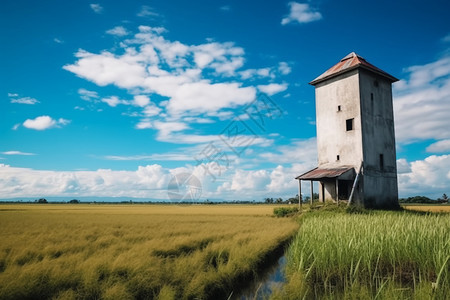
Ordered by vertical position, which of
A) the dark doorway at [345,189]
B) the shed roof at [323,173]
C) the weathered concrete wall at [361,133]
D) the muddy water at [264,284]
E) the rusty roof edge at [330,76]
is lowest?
the muddy water at [264,284]

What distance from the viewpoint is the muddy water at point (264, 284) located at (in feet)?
17.2

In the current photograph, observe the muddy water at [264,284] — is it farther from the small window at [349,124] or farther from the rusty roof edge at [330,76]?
the rusty roof edge at [330,76]

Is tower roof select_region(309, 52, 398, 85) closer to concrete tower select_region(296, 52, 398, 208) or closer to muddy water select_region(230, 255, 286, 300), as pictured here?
concrete tower select_region(296, 52, 398, 208)

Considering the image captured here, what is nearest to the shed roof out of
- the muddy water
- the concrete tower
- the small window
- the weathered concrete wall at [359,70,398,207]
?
the concrete tower

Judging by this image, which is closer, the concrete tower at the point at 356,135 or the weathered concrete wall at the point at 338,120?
the concrete tower at the point at 356,135

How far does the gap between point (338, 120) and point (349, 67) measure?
365 centimetres

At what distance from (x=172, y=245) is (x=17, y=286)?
4.16 metres

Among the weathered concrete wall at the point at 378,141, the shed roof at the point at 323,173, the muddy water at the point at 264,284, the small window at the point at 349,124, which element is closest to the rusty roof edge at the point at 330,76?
the weathered concrete wall at the point at 378,141

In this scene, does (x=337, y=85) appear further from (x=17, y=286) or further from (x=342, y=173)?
(x=17, y=286)

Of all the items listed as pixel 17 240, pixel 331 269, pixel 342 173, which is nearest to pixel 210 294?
pixel 331 269

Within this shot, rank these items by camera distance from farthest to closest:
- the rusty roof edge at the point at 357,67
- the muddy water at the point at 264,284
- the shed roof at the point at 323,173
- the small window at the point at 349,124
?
the small window at the point at 349,124
the rusty roof edge at the point at 357,67
the shed roof at the point at 323,173
the muddy water at the point at 264,284

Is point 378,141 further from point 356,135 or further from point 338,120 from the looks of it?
point 338,120

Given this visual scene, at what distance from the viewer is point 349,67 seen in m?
19.4

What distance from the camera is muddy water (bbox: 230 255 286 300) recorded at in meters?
5.23
